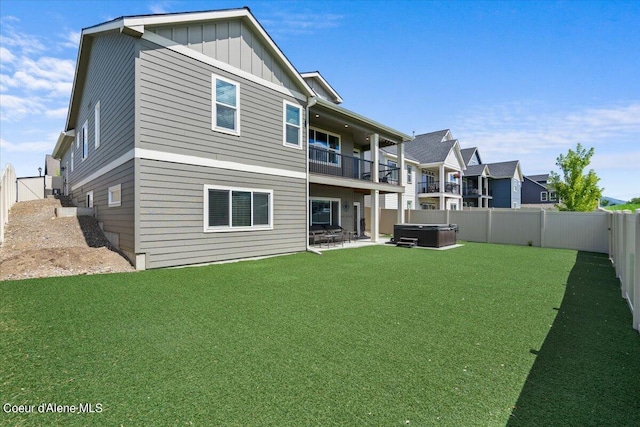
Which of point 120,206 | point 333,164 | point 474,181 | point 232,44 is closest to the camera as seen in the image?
point 120,206

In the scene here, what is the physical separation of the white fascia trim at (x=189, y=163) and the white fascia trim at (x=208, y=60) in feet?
9.43

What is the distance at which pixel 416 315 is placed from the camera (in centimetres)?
444

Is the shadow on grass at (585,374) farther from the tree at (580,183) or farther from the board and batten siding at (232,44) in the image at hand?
the tree at (580,183)

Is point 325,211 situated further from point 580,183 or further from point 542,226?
point 580,183

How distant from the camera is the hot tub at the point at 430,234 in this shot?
41.9 ft

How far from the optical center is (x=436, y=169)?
27.2 meters

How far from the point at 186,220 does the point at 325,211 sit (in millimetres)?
8089

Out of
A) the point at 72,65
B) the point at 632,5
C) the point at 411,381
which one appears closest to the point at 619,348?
the point at 411,381

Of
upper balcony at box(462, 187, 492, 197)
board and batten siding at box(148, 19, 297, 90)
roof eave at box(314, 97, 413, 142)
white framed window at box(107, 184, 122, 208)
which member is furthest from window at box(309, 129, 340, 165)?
upper balcony at box(462, 187, 492, 197)

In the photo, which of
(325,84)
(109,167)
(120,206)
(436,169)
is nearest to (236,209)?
(120,206)

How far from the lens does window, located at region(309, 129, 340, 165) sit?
13766mm

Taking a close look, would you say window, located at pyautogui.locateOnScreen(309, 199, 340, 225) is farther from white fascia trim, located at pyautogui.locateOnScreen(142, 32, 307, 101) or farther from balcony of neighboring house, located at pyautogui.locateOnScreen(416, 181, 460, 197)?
balcony of neighboring house, located at pyautogui.locateOnScreen(416, 181, 460, 197)

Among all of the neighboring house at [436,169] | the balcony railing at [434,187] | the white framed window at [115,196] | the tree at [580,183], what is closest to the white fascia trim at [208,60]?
the white framed window at [115,196]

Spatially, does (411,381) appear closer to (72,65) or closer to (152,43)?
(152,43)
